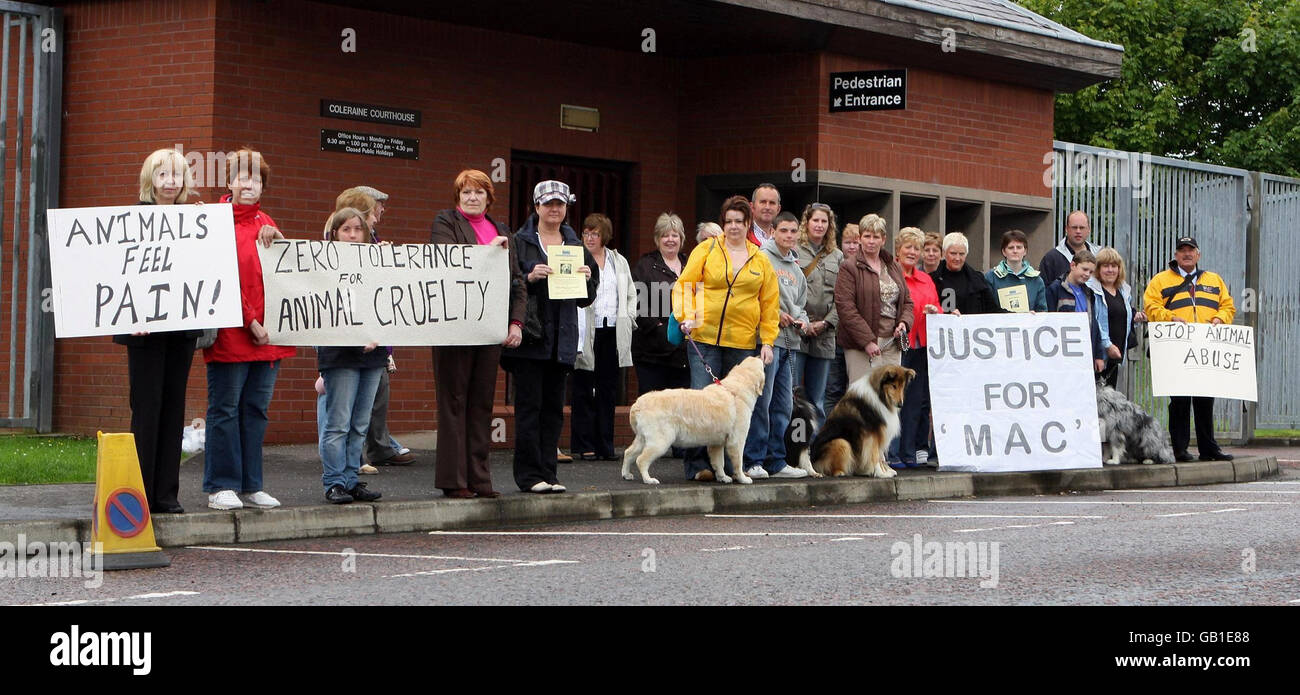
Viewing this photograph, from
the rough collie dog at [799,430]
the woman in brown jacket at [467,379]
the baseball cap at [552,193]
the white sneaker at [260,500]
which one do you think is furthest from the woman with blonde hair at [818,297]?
the white sneaker at [260,500]

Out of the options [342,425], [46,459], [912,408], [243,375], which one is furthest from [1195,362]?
[46,459]

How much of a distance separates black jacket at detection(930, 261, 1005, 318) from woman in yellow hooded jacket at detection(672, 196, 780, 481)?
273 cm

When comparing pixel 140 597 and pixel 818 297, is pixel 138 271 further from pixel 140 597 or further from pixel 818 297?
pixel 818 297

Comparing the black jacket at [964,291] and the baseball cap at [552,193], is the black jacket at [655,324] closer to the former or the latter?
the black jacket at [964,291]

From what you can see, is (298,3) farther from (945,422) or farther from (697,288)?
(945,422)

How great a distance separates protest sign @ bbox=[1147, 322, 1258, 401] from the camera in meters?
16.1

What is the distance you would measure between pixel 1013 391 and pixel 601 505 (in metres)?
4.69

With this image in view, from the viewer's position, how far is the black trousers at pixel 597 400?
49.0 ft

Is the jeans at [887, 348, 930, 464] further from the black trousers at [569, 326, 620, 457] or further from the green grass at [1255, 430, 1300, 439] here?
the green grass at [1255, 430, 1300, 439]

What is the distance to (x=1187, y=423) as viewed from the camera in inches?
653

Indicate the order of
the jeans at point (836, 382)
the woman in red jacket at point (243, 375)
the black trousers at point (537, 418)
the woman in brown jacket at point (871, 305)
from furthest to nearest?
the jeans at point (836, 382) → the woman in brown jacket at point (871, 305) → the black trousers at point (537, 418) → the woman in red jacket at point (243, 375)

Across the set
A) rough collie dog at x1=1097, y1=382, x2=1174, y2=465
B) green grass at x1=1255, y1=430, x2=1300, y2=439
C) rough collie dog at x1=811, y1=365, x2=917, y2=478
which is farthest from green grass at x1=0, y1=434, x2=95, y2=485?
green grass at x1=1255, y1=430, x2=1300, y2=439

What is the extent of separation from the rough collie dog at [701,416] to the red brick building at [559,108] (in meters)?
4.18
